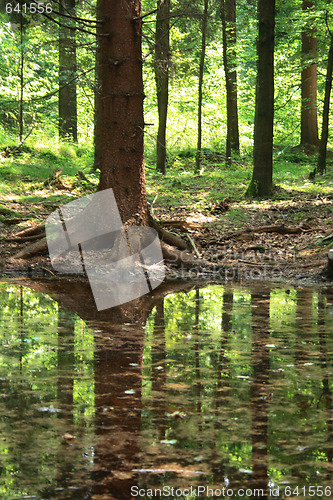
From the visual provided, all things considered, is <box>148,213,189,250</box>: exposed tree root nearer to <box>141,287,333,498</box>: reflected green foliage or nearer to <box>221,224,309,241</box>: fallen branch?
<box>221,224,309,241</box>: fallen branch

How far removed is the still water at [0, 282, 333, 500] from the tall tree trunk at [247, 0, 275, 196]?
27.9 feet

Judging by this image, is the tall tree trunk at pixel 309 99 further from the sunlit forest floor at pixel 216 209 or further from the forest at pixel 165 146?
the sunlit forest floor at pixel 216 209

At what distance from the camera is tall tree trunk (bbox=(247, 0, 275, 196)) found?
46.2ft

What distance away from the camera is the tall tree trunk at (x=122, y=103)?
8.85m

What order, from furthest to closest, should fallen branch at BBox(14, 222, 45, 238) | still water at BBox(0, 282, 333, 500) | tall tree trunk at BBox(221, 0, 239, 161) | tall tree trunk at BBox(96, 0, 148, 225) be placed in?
tall tree trunk at BBox(221, 0, 239, 161), fallen branch at BBox(14, 222, 45, 238), tall tree trunk at BBox(96, 0, 148, 225), still water at BBox(0, 282, 333, 500)

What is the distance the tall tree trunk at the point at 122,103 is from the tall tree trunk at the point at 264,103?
240 inches

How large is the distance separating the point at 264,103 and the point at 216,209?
11.3ft

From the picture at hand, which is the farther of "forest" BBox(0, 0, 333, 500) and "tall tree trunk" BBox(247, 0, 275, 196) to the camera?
"tall tree trunk" BBox(247, 0, 275, 196)

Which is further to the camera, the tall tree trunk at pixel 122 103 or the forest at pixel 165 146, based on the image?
the forest at pixel 165 146

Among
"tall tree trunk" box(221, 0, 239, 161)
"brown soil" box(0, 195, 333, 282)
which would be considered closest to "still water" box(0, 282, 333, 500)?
"brown soil" box(0, 195, 333, 282)

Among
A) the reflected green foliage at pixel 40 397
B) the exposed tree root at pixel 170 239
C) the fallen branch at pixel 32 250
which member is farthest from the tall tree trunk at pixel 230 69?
the reflected green foliage at pixel 40 397

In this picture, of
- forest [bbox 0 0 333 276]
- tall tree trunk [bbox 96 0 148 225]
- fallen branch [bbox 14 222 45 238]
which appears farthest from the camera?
fallen branch [bbox 14 222 45 238]

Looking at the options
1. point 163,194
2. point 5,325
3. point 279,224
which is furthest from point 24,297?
point 163,194

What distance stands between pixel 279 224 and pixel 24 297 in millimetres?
6544
